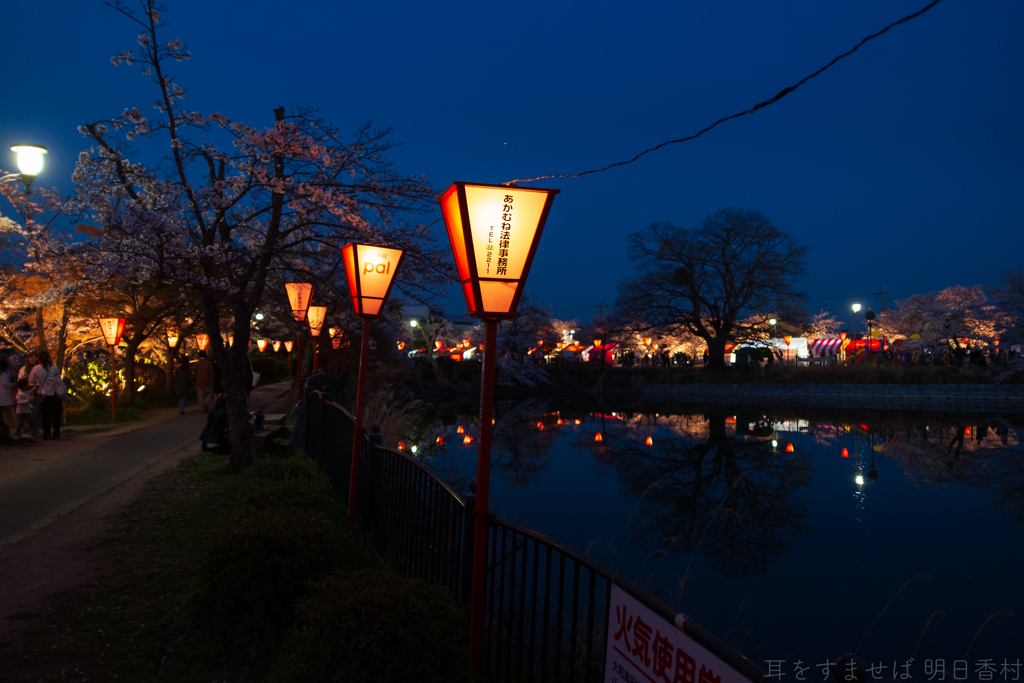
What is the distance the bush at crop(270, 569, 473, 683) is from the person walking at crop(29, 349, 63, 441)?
483 inches

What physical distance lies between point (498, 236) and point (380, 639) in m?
2.27

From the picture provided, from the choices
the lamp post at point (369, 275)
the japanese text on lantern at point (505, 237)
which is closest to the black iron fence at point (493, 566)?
the lamp post at point (369, 275)

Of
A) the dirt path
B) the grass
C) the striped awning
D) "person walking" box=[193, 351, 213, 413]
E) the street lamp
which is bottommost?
the dirt path

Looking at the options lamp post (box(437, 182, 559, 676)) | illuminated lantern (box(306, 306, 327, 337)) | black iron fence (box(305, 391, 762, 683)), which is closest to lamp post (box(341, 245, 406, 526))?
black iron fence (box(305, 391, 762, 683))

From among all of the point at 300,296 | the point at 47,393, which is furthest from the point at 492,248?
the point at 47,393

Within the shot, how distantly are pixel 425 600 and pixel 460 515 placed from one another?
985 millimetres

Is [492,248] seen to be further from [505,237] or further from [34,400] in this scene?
[34,400]

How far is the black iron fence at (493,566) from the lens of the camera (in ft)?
9.05

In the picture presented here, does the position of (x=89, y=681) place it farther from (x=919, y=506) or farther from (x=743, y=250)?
(x=743, y=250)

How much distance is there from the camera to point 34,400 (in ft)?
45.4

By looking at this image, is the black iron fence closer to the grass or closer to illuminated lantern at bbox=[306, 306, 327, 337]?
the grass

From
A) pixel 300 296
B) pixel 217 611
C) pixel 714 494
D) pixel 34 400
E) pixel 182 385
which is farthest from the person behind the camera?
pixel 182 385

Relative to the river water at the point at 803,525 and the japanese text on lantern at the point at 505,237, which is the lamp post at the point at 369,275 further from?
the japanese text on lantern at the point at 505,237

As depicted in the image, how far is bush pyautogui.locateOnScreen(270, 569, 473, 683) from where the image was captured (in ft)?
9.95
